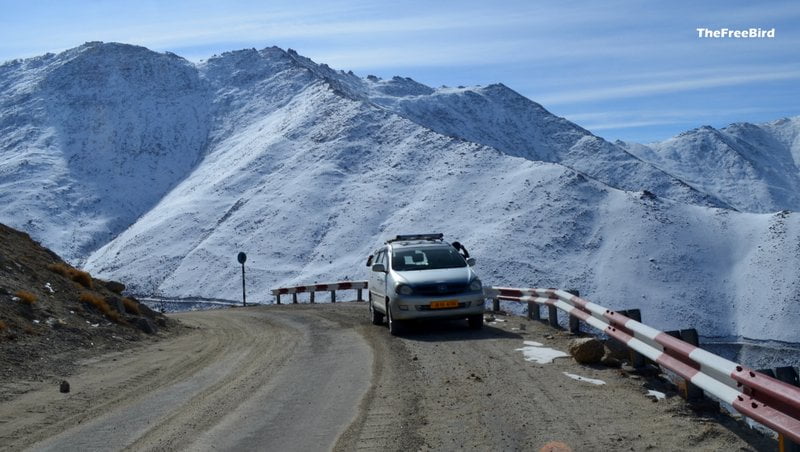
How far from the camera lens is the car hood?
15.4 meters

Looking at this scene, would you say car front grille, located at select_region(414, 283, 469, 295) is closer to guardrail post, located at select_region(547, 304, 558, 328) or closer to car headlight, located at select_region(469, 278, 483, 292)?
car headlight, located at select_region(469, 278, 483, 292)

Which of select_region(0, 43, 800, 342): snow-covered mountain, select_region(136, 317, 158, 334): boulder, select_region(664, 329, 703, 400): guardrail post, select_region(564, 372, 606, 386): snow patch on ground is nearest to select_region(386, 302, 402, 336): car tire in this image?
select_region(564, 372, 606, 386): snow patch on ground

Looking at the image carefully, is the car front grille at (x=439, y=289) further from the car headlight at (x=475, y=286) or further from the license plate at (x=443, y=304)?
the license plate at (x=443, y=304)

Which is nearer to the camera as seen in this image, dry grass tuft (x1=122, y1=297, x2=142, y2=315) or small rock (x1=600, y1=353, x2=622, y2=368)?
small rock (x1=600, y1=353, x2=622, y2=368)

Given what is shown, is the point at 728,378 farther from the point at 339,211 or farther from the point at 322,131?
the point at 322,131

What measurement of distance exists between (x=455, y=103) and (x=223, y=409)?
16370 cm

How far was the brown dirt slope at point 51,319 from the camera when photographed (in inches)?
487

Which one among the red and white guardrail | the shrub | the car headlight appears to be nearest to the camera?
the red and white guardrail

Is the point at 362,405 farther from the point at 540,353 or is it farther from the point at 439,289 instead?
the point at 439,289

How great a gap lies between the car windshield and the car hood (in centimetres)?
34

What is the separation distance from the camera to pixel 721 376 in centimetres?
687

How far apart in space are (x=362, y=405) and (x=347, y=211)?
215 ft

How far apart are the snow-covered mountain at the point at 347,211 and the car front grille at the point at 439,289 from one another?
1375 inches

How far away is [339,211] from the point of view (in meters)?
74.4
